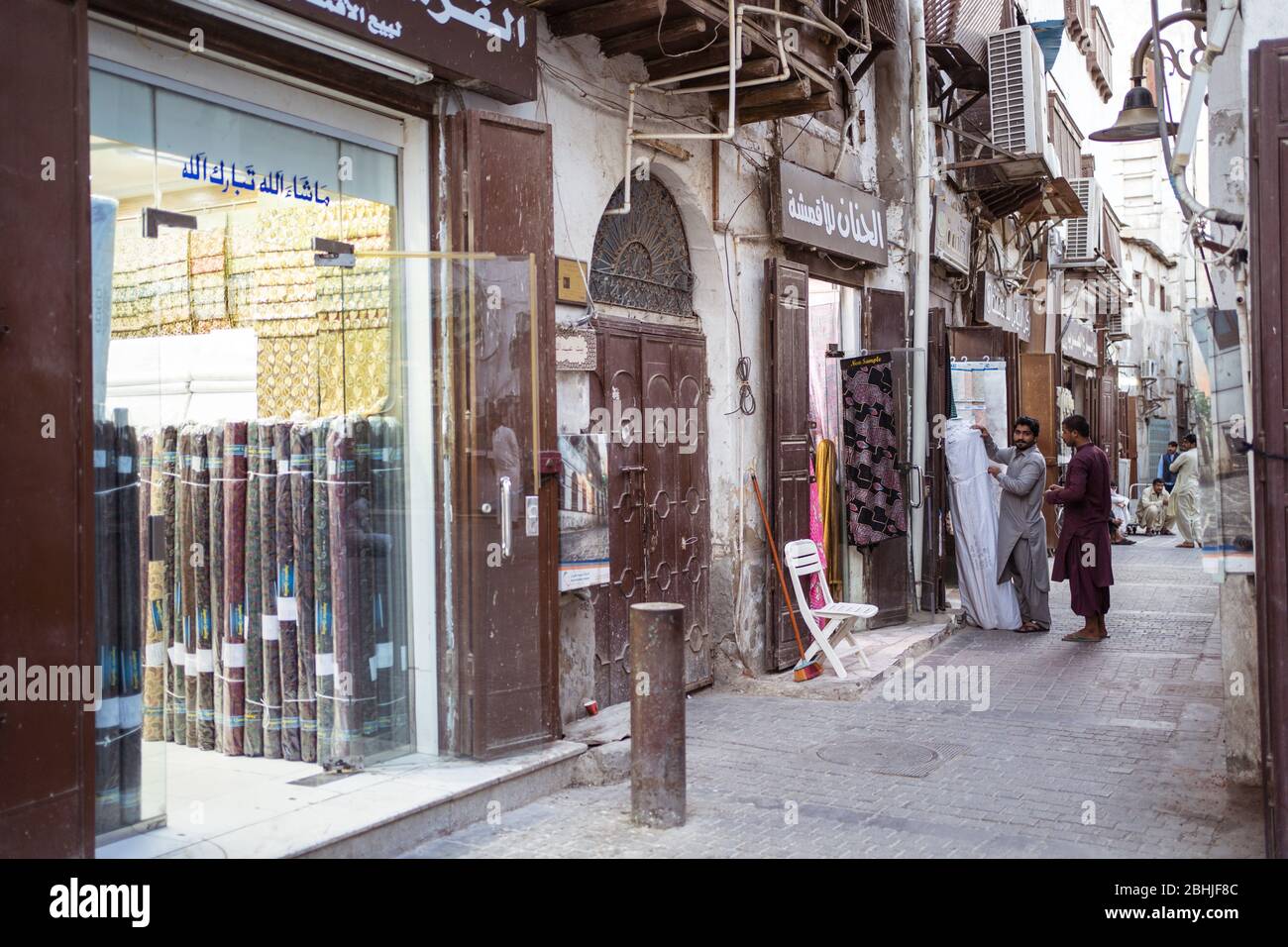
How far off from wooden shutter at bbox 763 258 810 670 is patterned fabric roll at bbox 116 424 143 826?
498 centimetres

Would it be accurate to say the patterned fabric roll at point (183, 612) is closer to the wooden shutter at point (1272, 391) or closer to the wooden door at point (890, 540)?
the wooden shutter at point (1272, 391)

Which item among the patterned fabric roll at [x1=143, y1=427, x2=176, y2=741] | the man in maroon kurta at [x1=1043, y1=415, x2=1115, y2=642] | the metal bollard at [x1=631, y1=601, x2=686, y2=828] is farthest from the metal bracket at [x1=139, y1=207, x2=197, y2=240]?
the man in maroon kurta at [x1=1043, y1=415, x2=1115, y2=642]

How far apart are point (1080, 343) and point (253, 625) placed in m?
17.3

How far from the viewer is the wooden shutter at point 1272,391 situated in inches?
171

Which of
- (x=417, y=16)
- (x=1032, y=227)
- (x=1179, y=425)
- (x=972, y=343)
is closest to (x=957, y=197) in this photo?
(x=972, y=343)

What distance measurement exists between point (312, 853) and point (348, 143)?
10.3 feet

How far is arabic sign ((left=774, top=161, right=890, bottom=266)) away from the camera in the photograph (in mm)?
8703

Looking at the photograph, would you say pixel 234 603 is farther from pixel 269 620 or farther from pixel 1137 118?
pixel 1137 118

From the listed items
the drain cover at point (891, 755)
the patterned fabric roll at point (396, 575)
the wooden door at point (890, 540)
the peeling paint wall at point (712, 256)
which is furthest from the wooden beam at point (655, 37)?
the drain cover at point (891, 755)

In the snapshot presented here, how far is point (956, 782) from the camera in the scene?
18.9 ft

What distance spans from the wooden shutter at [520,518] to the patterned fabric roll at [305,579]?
2.10 feet
